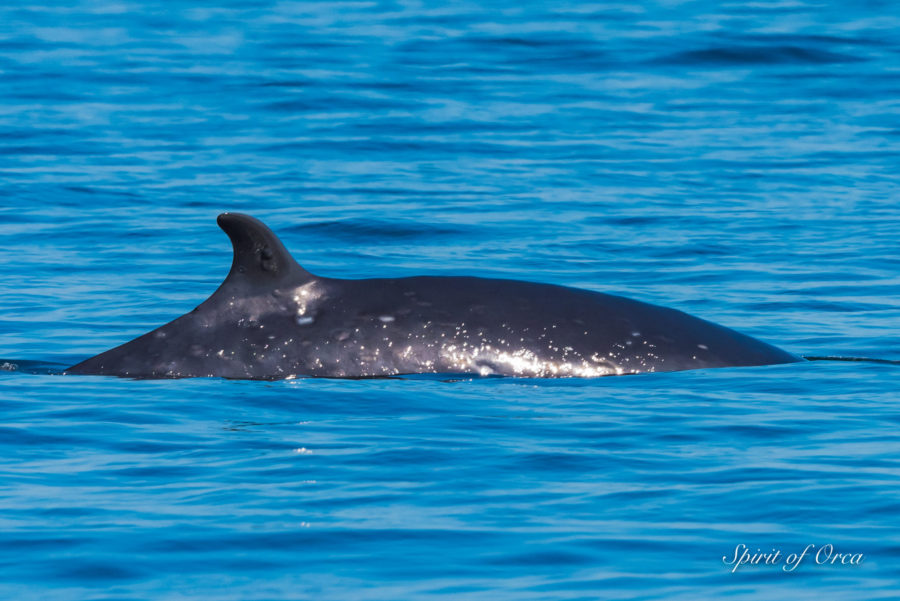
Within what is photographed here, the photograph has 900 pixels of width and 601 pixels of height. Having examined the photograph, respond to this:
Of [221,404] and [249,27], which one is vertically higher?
[249,27]

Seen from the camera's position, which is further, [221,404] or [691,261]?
A: [691,261]

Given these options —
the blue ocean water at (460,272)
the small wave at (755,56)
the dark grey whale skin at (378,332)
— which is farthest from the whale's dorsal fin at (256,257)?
the small wave at (755,56)

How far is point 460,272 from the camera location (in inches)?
744

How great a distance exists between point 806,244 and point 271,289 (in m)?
10.0

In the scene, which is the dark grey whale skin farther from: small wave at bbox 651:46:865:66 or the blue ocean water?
small wave at bbox 651:46:865:66

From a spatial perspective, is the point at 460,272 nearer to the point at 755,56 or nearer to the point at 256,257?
the point at 256,257

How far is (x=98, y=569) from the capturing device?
321 inches

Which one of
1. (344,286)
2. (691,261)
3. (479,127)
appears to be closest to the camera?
(344,286)

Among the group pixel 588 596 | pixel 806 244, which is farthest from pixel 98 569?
pixel 806 244

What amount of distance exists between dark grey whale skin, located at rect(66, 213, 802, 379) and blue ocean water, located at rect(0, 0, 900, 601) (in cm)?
21

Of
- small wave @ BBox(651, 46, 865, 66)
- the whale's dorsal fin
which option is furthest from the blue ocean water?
the whale's dorsal fin

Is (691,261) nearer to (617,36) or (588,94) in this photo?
(588,94)

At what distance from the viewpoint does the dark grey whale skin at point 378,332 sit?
12258mm

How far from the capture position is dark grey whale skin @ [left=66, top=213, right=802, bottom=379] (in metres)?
12.3
